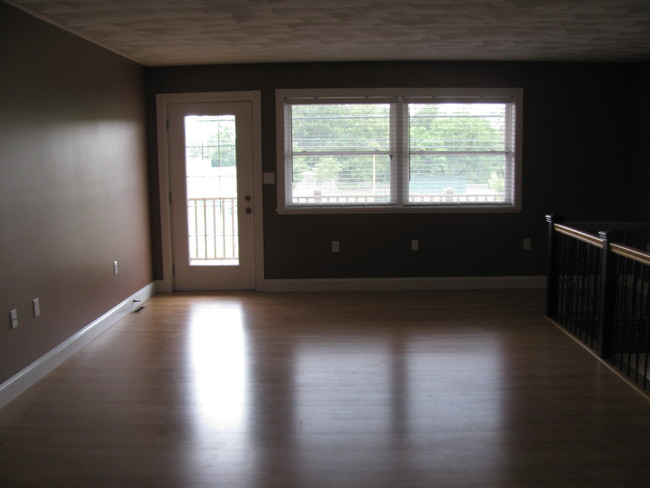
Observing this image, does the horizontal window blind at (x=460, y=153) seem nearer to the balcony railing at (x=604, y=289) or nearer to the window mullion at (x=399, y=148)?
the window mullion at (x=399, y=148)

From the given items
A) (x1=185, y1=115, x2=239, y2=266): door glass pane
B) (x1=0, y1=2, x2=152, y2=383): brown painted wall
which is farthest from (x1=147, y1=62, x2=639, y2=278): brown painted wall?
(x1=0, y1=2, x2=152, y2=383): brown painted wall

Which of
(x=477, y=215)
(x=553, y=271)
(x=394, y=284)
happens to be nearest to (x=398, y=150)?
(x=477, y=215)

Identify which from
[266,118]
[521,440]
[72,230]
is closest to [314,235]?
[266,118]

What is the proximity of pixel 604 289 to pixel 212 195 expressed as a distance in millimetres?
4056

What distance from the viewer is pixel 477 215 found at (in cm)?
639

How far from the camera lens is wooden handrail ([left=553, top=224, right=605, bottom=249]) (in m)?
4.26

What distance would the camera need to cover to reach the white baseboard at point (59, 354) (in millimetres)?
3576

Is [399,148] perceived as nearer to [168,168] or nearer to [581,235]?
[581,235]

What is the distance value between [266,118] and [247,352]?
2860mm

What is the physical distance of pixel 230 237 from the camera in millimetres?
6445

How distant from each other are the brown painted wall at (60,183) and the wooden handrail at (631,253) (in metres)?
3.89

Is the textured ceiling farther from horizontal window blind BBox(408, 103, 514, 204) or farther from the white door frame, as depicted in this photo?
horizontal window blind BBox(408, 103, 514, 204)

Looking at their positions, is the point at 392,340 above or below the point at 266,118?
below

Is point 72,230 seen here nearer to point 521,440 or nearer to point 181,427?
point 181,427
